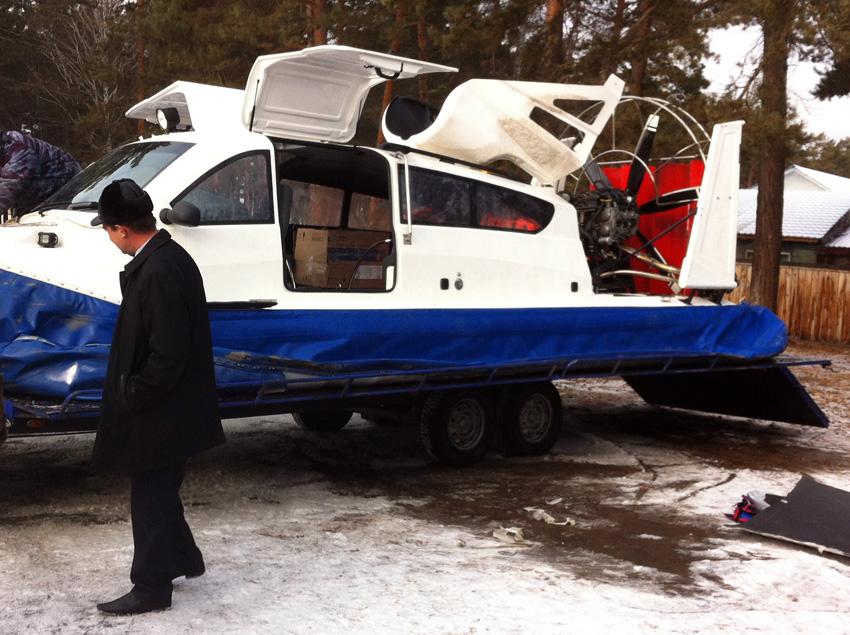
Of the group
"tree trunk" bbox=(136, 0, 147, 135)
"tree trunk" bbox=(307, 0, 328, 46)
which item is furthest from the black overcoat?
"tree trunk" bbox=(136, 0, 147, 135)

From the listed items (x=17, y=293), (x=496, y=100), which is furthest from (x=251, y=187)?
(x=496, y=100)

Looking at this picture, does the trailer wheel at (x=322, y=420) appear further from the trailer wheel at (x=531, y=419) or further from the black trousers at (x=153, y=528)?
the black trousers at (x=153, y=528)

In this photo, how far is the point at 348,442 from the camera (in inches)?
367

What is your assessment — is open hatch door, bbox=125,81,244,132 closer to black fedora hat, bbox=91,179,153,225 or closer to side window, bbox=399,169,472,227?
side window, bbox=399,169,472,227

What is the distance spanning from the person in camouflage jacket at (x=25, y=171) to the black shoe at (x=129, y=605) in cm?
451

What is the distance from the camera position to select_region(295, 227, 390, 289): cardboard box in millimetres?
8414

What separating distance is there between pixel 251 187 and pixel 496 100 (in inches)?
97.9

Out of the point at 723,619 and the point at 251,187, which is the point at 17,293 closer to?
the point at 251,187

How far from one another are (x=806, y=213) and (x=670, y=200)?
25.4 meters

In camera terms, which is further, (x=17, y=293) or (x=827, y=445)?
(x=827, y=445)

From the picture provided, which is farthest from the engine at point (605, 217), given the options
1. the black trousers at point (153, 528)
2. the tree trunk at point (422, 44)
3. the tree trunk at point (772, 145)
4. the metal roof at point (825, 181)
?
the metal roof at point (825, 181)

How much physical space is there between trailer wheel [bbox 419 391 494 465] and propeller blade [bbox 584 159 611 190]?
2448 mm

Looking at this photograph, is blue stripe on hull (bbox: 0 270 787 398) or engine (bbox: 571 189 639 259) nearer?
blue stripe on hull (bbox: 0 270 787 398)

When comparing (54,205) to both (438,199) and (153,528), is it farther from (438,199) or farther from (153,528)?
(153,528)
